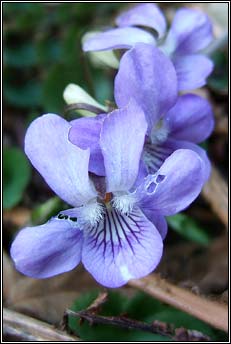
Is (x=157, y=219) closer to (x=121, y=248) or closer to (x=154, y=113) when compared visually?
(x=121, y=248)

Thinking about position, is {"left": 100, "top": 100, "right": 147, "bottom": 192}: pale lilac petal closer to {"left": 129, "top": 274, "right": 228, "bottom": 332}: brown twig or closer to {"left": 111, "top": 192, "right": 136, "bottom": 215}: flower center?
{"left": 111, "top": 192, "right": 136, "bottom": 215}: flower center

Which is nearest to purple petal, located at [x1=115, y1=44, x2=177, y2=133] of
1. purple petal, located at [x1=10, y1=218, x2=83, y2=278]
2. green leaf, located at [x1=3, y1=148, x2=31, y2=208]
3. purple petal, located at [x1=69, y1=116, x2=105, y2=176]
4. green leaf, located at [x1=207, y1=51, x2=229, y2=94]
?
purple petal, located at [x1=69, y1=116, x2=105, y2=176]

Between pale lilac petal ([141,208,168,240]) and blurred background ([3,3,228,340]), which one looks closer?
pale lilac petal ([141,208,168,240])

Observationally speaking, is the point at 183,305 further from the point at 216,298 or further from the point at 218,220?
the point at 218,220

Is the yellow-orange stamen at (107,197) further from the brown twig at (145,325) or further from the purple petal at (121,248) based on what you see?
the brown twig at (145,325)

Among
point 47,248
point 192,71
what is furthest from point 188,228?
point 47,248

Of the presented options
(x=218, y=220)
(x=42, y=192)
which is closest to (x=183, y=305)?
(x=218, y=220)
